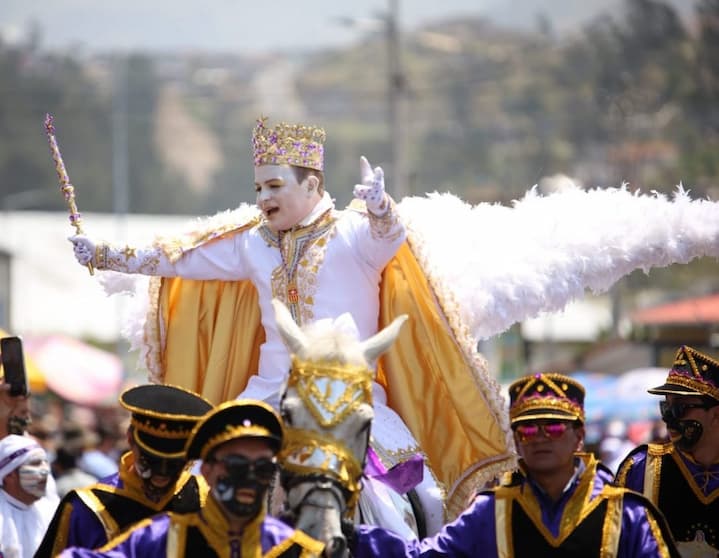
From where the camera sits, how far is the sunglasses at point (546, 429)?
609 centimetres

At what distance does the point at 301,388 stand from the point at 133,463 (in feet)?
2.85

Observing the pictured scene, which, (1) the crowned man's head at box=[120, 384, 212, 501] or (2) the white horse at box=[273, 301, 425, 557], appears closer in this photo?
(2) the white horse at box=[273, 301, 425, 557]

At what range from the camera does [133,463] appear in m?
6.40

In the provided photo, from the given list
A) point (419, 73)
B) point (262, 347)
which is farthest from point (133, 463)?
point (419, 73)

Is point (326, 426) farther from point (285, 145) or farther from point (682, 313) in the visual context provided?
point (682, 313)

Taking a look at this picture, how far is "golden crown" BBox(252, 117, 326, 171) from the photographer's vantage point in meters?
7.59

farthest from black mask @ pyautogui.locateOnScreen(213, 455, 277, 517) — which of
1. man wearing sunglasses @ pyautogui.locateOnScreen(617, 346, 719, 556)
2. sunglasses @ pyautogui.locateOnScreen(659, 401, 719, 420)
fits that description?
sunglasses @ pyautogui.locateOnScreen(659, 401, 719, 420)

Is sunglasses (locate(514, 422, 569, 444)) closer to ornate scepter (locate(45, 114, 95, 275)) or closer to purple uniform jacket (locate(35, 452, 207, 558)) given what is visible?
purple uniform jacket (locate(35, 452, 207, 558))

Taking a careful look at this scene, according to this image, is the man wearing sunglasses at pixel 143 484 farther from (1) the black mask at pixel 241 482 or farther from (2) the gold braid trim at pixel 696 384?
(2) the gold braid trim at pixel 696 384

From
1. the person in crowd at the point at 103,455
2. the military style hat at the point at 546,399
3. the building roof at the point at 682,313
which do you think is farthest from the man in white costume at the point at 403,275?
the building roof at the point at 682,313

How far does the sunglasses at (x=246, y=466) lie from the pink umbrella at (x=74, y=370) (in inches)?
655

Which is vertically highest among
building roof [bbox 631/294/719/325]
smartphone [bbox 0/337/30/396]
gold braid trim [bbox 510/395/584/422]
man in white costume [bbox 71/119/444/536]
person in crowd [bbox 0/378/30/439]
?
building roof [bbox 631/294/719/325]

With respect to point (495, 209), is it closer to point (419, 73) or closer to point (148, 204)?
point (148, 204)

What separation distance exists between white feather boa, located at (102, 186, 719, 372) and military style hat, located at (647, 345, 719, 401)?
2.71 ft
